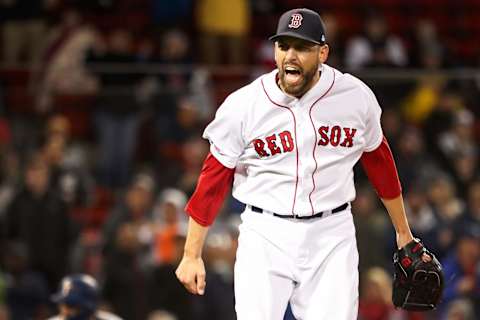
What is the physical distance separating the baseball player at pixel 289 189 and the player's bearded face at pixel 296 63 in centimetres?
2

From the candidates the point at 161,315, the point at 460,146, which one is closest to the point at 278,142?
the point at 161,315

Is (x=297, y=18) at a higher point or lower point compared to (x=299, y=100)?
higher

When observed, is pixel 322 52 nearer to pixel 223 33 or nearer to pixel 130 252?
pixel 130 252

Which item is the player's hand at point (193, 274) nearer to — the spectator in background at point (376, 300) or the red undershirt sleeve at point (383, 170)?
the red undershirt sleeve at point (383, 170)

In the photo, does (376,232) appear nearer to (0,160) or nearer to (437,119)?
(437,119)

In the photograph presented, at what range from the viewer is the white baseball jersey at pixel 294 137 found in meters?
6.20

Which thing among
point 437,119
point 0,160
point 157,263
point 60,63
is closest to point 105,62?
point 60,63

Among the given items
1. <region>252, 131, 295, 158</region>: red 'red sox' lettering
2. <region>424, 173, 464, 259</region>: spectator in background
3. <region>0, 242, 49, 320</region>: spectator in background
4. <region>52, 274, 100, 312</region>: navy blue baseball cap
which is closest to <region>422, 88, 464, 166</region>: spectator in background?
<region>424, 173, 464, 259</region>: spectator in background

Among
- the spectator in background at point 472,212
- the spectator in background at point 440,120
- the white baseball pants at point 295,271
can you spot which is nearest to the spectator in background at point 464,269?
the spectator in background at point 472,212

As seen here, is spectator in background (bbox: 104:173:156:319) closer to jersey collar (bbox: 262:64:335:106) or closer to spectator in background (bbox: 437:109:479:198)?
spectator in background (bbox: 437:109:479:198)

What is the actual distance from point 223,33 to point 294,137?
334 inches

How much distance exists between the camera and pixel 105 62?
13203 millimetres

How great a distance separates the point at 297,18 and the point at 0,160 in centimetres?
694

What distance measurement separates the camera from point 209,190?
20.5ft
